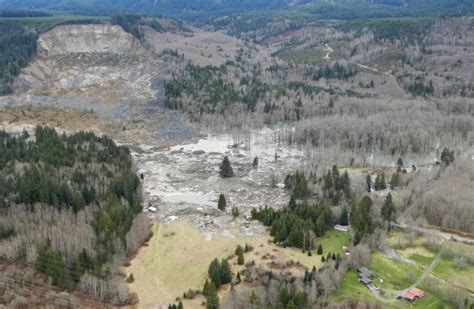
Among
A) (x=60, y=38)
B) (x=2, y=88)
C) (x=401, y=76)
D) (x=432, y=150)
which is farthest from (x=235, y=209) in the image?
(x=60, y=38)

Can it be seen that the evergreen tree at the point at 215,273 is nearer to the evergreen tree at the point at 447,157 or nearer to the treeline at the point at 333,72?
the evergreen tree at the point at 447,157

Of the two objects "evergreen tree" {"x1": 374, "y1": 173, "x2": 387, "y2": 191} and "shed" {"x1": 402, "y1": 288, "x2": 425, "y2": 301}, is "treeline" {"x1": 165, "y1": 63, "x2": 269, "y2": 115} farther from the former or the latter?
"shed" {"x1": 402, "y1": 288, "x2": 425, "y2": 301}

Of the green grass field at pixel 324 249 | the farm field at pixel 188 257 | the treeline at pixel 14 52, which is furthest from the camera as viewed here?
the treeline at pixel 14 52

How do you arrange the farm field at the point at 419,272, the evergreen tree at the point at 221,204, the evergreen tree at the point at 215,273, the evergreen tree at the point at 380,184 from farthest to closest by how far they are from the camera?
the evergreen tree at the point at 380,184 → the evergreen tree at the point at 221,204 → the evergreen tree at the point at 215,273 → the farm field at the point at 419,272

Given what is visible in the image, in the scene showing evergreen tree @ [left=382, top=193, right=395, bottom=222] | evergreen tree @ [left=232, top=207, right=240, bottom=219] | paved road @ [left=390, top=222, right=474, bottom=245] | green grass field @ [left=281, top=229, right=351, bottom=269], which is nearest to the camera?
green grass field @ [left=281, top=229, right=351, bottom=269]

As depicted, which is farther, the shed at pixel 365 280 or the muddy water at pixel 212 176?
the muddy water at pixel 212 176

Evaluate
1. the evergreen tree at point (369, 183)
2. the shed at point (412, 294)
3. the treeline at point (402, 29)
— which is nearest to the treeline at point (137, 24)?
the treeline at point (402, 29)

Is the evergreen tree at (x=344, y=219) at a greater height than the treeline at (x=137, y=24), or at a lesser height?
lesser

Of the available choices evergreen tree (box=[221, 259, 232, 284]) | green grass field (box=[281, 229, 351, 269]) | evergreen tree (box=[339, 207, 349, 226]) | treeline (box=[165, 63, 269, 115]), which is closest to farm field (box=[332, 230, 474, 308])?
green grass field (box=[281, 229, 351, 269])
